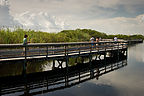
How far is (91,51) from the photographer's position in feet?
65.6

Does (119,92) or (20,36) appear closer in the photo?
(119,92)

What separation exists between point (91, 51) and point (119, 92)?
9.72m

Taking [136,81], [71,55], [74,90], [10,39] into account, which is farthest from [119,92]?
[10,39]

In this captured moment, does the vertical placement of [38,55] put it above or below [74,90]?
above

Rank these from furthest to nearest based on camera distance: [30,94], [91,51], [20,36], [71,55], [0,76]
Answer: [20,36] → [91,51] → [71,55] → [0,76] → [30,94]

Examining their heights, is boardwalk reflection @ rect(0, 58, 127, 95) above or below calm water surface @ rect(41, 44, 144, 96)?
above

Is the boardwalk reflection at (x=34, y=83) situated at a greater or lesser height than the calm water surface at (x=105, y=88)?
greater

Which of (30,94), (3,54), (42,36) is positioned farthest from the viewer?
(42,36)

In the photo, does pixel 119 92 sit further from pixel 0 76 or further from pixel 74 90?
pixel 0 76

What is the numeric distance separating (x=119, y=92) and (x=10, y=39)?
1584 cm

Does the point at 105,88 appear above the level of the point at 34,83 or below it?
below

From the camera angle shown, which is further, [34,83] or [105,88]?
[34,83]

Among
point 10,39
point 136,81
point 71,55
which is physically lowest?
point 136,81

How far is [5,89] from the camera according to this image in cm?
1045
